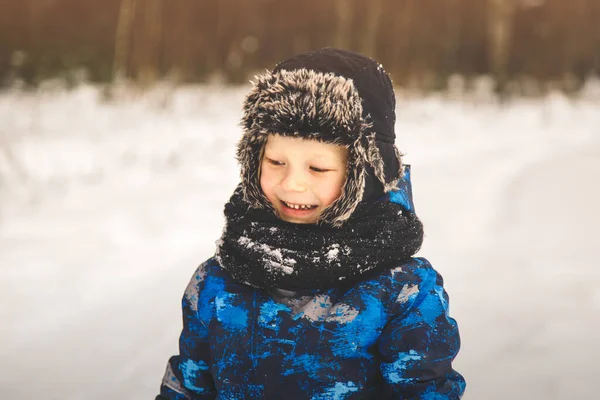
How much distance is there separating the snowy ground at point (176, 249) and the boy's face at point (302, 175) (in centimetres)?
125

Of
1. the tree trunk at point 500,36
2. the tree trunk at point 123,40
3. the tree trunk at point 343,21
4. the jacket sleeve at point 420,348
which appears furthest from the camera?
the tree trunk at point 500,36

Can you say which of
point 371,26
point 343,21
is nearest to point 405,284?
point 343,21

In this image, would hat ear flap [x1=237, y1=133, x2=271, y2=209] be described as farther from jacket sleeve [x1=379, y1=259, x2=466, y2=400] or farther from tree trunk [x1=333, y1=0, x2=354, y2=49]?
tree trunk [x1=333, y1=0, x2=354, y2=49]

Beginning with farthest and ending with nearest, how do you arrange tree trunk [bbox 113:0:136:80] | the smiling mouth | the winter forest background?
1. tree trunk [bbox 113:0:136:80]
2. the winter forest background
3. the smiling mouth

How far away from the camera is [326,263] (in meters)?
1.47

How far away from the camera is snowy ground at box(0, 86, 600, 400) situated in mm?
2537

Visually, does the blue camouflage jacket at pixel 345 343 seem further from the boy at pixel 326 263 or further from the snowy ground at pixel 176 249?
the snowy ground at pixel 176 249

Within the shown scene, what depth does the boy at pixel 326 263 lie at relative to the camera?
1.46 meters

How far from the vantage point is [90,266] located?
3502 millimetres

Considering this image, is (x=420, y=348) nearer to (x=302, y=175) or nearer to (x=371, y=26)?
(x=302, y=175)

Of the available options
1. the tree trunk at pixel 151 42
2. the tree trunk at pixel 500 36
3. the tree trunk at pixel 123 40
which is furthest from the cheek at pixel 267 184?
the tree trunk at pixel 500 36

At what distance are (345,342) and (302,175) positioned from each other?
44cm

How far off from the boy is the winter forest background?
39.7 inches

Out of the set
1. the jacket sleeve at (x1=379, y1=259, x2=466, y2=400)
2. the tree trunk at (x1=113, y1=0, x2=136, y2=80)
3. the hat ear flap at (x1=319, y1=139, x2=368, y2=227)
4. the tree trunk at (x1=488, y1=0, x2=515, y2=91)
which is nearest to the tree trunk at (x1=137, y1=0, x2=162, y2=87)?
the tree trunk at (x1=113, y1=0, x2=136, y2=80)
